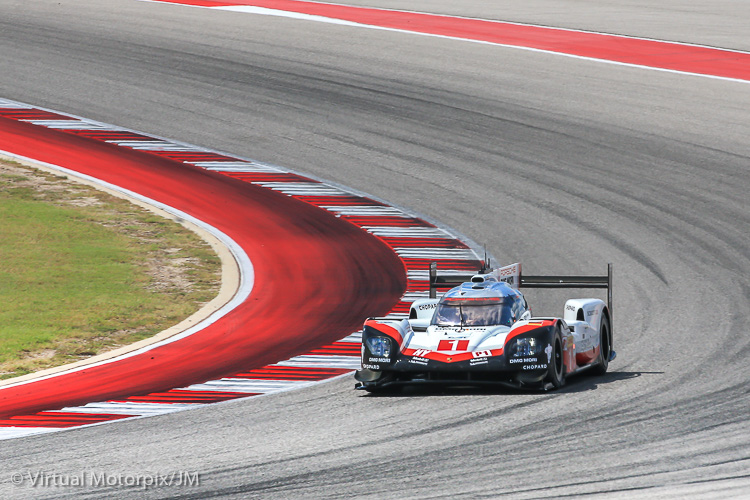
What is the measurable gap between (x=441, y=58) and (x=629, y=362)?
2100 cm

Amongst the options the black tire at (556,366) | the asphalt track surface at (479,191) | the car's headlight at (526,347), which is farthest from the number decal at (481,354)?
the black tire at (556,366)

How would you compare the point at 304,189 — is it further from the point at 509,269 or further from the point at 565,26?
the point at 565,26

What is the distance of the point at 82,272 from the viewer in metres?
21.9

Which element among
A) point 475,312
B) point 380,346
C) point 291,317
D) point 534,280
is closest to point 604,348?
point 534,280

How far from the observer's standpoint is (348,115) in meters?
31.1

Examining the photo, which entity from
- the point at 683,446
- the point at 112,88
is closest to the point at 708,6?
the point at 112,88

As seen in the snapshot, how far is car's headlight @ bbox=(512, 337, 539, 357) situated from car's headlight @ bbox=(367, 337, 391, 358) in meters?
1.49

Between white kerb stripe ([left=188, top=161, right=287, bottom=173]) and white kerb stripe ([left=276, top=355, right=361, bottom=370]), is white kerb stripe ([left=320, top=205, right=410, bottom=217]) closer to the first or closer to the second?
white kerb stripe ([left=188, top=161, right=287, bottom=173])

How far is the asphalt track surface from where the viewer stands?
10.8m

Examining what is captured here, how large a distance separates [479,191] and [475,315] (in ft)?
39.9

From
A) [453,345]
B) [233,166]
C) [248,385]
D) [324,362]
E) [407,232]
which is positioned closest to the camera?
[453,345]

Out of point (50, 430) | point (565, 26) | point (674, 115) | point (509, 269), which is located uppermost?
point (565, 26)

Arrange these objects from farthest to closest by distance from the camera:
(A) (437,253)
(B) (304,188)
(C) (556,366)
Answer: (B) (304,188) → (A) (437,253) → (C) (556,366)

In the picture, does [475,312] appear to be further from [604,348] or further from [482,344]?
[604,348]
